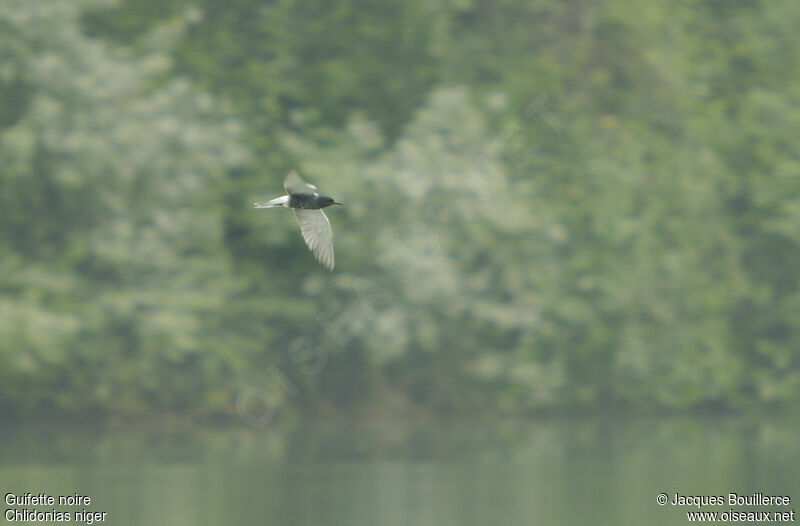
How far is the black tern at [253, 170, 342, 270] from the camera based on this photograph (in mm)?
4508

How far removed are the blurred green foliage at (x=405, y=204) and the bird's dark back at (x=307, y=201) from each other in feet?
18.6

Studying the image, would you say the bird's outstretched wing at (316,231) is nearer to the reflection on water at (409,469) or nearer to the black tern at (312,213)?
the black tern at (312,213)

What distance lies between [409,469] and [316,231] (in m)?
5.86

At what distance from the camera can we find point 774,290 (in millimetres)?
13227

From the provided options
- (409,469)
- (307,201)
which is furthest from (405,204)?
(307,201)

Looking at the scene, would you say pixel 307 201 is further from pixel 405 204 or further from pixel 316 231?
pixel 405 204

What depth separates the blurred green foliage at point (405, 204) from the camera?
1032 cm

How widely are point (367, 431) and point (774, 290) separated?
4493 mm

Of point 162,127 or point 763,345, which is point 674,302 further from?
point 162,127

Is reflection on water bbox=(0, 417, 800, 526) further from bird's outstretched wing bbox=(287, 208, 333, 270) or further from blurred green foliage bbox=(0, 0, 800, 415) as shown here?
bird's outstretched wing bbox=(287, 208, 333, 270)

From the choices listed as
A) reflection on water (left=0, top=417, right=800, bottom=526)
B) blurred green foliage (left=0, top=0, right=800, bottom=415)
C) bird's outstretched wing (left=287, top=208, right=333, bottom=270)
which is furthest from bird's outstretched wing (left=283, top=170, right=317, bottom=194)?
blurred green foliage (left=0, top=0, right=800, bottom=415)

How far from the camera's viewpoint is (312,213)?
494 cm

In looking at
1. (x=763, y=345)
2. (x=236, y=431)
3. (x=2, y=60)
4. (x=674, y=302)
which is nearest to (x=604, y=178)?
(x=674, y=302)

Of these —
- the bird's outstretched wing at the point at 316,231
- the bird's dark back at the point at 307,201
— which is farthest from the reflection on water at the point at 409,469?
the bird's dark back at the point at 307,201
